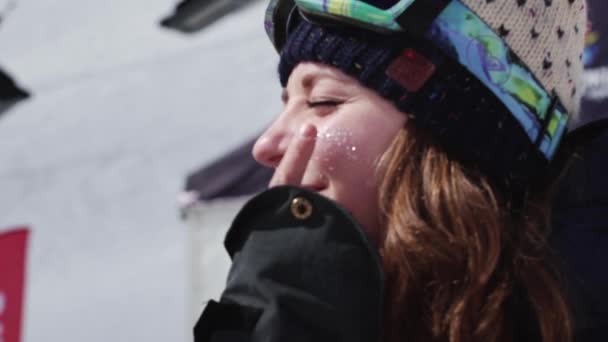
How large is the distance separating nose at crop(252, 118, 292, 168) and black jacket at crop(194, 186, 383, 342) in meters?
0.07

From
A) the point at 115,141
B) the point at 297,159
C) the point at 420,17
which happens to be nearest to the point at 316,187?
the point at 297,159

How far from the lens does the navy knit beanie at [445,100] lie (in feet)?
2.33

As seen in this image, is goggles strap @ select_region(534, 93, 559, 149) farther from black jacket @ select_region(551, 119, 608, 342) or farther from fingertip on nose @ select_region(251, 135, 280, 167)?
fingertip on nose @ select_region(251, 135, 280, 167)

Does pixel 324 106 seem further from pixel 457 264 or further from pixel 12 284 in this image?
pixel 12 284

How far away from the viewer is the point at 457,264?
680mm

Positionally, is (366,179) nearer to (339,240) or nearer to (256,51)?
(339,240)

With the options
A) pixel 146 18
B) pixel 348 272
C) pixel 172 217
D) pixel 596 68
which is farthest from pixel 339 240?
pixel 146 18

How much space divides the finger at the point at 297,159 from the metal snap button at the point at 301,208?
0.13 ft

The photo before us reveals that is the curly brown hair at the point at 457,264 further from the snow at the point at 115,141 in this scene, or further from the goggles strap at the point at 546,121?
the snow at the point at 115,141

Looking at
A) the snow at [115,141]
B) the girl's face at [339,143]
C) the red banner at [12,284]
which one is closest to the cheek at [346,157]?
the girl's face at [339,143]

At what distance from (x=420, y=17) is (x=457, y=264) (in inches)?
7.5

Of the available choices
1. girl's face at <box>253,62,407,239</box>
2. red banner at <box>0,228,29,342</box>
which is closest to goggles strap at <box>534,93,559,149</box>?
girl's face at <box>253,62,407,239</box>

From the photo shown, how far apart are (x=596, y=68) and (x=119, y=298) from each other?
52.5 inches

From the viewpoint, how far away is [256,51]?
2.40 meters
